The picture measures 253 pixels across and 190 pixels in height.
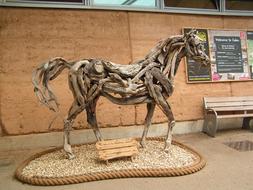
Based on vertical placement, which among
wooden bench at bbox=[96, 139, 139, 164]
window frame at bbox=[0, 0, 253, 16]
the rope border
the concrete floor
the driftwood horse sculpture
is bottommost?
the concrete floor

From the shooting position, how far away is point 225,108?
5.71 metres

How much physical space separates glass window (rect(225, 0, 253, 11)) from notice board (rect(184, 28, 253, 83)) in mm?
520

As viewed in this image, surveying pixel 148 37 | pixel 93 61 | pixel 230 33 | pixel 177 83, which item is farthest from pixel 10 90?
pixel 230 33

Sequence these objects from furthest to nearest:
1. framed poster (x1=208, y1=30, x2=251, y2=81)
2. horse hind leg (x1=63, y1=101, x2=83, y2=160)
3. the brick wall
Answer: framed poster (x1=208, y1=30, x2=251, y2=81) < the brick wall < horse hind leg (x1=63, y1=101, x2=83, y2=160)

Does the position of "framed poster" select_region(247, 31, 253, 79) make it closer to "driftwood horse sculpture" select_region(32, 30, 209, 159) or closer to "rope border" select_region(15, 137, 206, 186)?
"driftwood horse sculpture" select_region(32, 30, 209, 159)

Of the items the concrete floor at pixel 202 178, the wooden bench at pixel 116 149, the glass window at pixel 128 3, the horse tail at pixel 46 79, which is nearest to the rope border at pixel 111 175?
the concrete floor at pixel 202 178

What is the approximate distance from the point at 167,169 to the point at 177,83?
249 cm

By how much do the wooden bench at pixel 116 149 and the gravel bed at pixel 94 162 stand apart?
0.39 feet

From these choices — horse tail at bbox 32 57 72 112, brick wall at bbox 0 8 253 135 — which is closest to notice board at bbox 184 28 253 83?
brick wall at bbox 0 8 253 135

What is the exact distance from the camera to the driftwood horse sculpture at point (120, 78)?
12.8 feet

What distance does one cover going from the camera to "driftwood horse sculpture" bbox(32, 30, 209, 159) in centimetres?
390

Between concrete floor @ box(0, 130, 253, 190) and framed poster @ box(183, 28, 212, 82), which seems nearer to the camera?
concrete floor @ box(0, 130, 253, 190)

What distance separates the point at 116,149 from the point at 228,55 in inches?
139

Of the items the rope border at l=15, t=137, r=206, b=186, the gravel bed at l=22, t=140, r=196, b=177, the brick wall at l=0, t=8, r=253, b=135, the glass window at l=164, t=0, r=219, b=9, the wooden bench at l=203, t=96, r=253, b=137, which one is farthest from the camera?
the glass window at l=164, t=0, r=219, b=9
